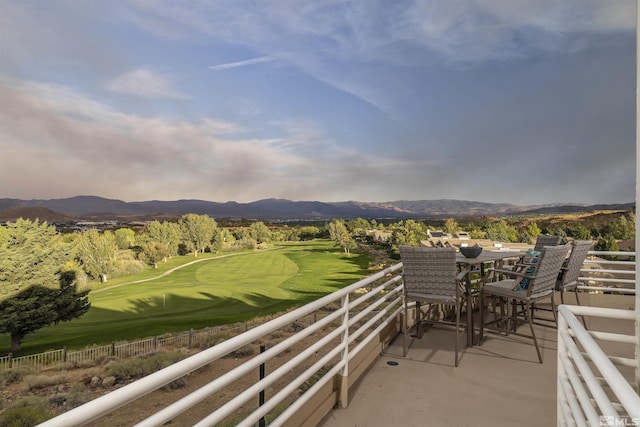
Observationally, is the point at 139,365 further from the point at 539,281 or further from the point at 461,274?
the point at 539,281

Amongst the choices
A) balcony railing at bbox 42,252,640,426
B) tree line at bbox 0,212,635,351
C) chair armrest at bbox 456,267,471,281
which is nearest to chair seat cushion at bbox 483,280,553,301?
chair armrest at bbox 456,267,471,281

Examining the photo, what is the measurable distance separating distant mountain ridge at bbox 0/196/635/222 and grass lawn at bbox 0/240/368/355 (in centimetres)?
512

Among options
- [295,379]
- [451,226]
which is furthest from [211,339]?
[451,226]

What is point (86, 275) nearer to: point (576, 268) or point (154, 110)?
point (154, 110)

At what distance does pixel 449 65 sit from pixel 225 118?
22962 mm

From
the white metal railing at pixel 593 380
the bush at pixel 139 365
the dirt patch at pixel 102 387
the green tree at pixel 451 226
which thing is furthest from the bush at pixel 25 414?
the green tree at pixel 451 226

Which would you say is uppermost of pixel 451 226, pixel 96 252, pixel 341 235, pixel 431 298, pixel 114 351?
pixel 431 298

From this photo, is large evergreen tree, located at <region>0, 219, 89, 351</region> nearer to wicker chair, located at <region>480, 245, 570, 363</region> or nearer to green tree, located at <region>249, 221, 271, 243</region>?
green tree, located at <region>249, 221, 271, 243</region>

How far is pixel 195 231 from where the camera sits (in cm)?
3350

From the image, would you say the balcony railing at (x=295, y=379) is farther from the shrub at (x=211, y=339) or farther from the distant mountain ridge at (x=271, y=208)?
the distant mountain ridge at (x=271, y=208)

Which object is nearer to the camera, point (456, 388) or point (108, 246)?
point (456, 388)

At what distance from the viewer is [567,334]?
1.15 metres

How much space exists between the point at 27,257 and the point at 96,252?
4384 millimetres

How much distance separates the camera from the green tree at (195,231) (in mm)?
33094
